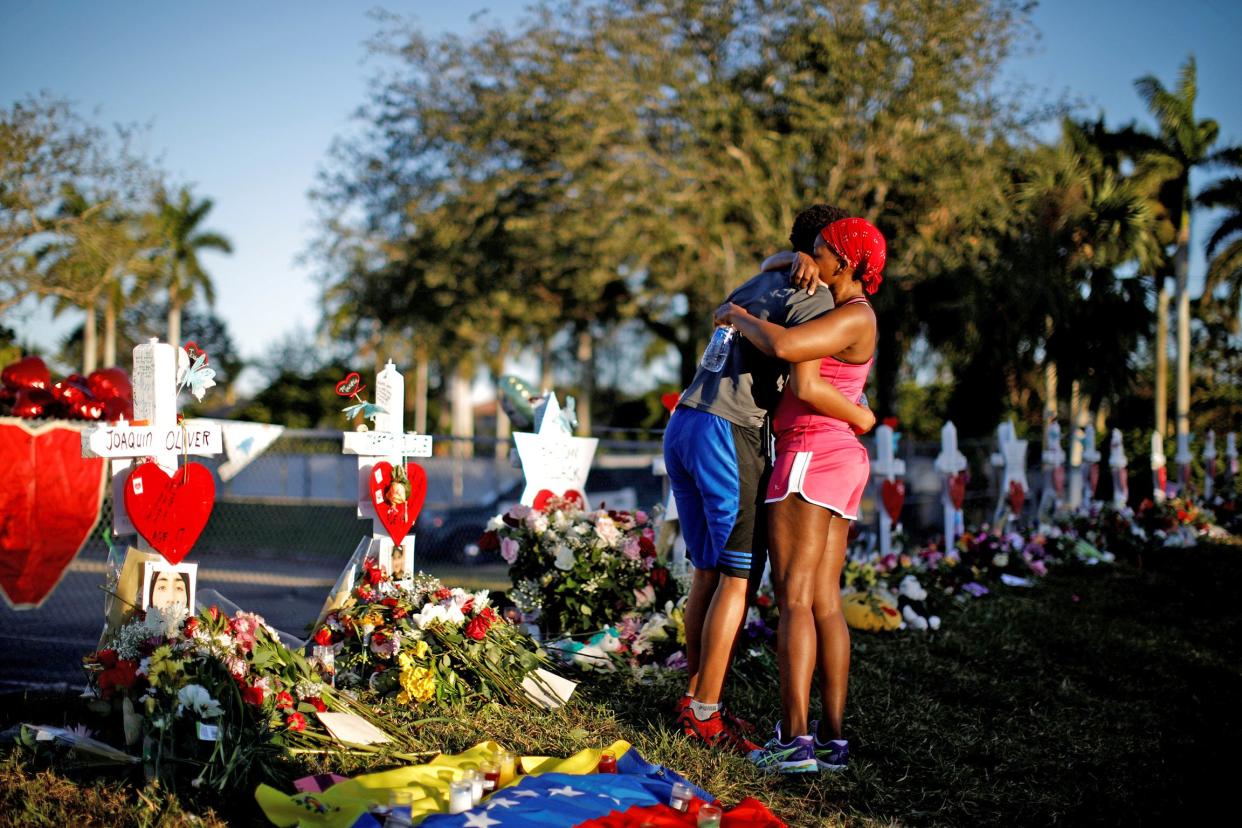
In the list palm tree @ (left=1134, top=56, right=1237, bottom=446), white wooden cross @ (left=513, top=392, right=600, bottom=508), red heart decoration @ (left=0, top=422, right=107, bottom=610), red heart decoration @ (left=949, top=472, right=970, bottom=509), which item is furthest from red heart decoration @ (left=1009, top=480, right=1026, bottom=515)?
palm tree @ (left=1134, top=56, right=1237, bottom=446)

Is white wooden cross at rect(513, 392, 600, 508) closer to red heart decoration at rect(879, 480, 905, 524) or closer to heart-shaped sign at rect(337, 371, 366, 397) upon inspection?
heart-shaped sign at rect(337, 371, 366, 397)

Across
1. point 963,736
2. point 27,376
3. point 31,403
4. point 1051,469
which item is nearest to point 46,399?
point 31,403

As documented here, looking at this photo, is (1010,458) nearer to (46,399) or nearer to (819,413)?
(819,413)

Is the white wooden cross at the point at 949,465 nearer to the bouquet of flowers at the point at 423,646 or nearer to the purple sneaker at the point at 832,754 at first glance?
the purple sneaker at the point at 832,754

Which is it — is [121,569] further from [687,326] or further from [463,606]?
[687,326]

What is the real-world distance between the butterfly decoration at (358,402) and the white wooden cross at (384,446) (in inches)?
1.3

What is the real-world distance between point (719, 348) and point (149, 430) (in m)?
2.06

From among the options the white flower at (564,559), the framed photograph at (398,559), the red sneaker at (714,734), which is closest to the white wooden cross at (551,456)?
the white flower at (564,559)

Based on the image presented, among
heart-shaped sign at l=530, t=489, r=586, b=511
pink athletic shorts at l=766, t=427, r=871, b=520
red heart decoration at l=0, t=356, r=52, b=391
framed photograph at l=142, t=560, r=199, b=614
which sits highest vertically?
red heart decoration at l=0, t=356, r=52, b=391

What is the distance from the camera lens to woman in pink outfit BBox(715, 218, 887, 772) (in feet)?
11.1

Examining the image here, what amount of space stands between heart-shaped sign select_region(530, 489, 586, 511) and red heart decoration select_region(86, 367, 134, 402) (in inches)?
104

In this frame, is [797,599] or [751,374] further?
[751,374]

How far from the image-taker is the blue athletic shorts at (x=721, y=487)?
11.7 feet

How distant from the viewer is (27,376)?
5738mm
